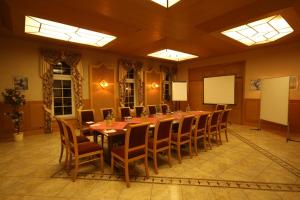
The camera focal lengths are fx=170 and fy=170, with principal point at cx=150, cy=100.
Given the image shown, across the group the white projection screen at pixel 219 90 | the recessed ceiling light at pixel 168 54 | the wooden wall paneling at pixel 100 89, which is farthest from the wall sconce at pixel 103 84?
the white projection screen at pixel 219 90

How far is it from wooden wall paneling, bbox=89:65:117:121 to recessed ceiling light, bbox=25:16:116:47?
1215 mm

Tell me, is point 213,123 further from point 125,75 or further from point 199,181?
point 125,75

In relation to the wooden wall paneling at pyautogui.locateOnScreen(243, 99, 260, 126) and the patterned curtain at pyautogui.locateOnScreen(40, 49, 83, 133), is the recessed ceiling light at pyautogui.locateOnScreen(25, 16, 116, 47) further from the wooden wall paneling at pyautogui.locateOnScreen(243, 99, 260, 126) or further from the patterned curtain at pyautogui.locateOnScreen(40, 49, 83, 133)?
the wooden wall paneling at pyautogui.locateOnScreen(243, 99, 260, 126)

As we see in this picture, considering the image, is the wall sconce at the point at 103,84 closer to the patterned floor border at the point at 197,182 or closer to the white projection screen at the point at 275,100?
the patterned floor border at the point at 197,182

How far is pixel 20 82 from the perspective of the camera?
16.6 ft

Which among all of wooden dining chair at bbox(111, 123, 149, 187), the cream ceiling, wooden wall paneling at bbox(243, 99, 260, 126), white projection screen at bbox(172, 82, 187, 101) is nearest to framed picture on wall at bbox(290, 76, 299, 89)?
wooden wall paneling at bbox(243, 99, 260, 126)

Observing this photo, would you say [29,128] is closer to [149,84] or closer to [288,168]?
[149,84]

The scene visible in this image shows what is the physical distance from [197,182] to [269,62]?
554 centimetres

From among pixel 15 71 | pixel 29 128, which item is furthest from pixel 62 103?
pixel 15 71

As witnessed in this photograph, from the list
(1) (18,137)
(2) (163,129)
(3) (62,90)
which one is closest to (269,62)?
(2) (163,129)

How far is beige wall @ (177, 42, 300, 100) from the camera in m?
5.43

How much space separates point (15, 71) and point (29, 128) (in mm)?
1754

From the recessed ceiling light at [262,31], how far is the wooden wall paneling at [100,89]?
4275 mm

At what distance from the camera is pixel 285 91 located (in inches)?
190
